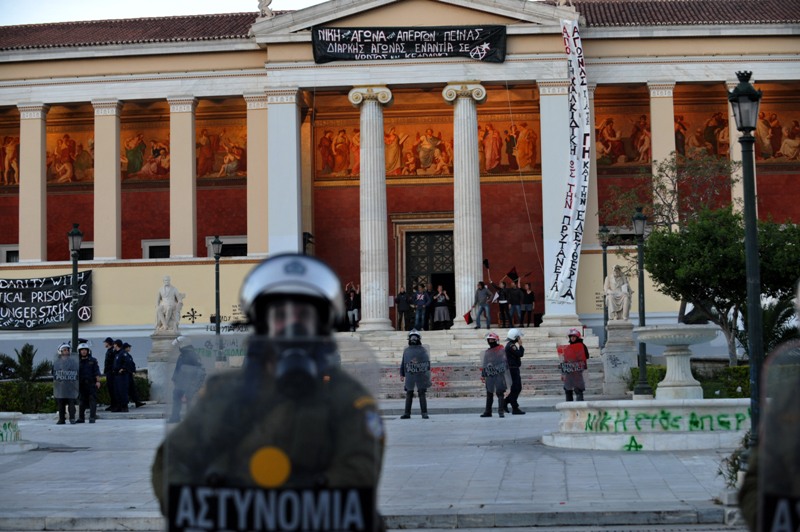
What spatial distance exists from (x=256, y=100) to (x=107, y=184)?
5.51m

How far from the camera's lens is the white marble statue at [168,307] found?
108 ft

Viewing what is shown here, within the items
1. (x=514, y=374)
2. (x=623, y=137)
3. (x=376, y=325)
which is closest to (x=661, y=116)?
(x=623, y=137)

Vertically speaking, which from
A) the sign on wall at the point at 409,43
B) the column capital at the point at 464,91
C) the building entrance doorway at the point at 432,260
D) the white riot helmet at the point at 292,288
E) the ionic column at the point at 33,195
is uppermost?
the sign on wall at the point at 409,43

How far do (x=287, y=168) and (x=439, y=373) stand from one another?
10.1 m

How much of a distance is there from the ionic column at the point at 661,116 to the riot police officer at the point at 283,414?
36669 mm

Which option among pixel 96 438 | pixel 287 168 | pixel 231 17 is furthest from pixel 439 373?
pixel 231 17

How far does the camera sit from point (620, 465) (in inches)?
548

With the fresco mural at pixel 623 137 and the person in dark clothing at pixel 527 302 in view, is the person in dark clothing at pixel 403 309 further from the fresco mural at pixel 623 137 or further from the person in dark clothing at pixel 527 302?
the fresco mural at pixel 623 137

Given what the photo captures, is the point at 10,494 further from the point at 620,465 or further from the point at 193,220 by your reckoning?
the point at 193,220

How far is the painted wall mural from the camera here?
43.8 metres

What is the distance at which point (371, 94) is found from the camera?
38906 mm

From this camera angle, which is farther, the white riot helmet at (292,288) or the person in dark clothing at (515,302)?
the person in dark clothing at (515,302)

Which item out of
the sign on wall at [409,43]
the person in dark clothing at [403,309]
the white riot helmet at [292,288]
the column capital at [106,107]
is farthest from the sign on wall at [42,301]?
the white riot helmet at [292,288]

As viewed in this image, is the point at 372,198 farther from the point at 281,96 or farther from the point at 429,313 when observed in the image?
the point at 281,96
